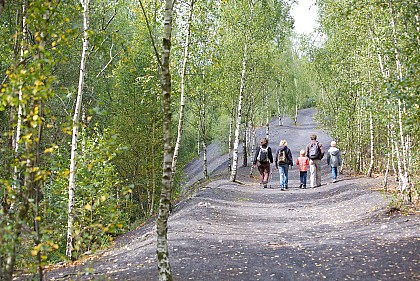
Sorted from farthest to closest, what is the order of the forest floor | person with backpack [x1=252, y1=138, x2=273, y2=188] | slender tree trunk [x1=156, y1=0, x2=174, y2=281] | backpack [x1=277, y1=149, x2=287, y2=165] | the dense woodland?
person with backpack [x1=252, y1=138, x2=273, y2=188], backpack [x1=277, y1=149, x2=287, y2=165], the forest floor, slender tree trunk [x1=156, y1=0, x2=174, y2=281], the dense woodland

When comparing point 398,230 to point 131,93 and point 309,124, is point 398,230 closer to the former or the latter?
point 131,93

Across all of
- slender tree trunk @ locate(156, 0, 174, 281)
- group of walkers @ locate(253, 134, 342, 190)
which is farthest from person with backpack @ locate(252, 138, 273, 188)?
slender tree trunk @ locate(156, 0, 174, 281)

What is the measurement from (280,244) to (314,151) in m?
10.2

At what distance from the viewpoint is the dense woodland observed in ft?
19.5

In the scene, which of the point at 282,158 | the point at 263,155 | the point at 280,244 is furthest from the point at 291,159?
the point at 280,244

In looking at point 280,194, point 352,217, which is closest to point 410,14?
point 352,217

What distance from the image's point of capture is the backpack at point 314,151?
66.5 ft

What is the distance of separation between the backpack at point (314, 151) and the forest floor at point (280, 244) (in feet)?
8.40

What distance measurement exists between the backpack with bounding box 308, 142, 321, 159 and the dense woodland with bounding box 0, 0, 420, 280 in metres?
2.23

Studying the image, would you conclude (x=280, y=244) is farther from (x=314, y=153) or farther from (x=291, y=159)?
(x=314, y=153)

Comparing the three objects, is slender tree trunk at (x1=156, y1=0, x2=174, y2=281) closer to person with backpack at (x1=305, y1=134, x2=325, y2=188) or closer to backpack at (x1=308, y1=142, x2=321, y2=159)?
person with backpack at (x1=305, y1=134, x2=325, y2=188)

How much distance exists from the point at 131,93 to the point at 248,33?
6.48m

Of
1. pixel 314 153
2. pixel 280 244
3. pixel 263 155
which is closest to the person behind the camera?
pixel 280 244

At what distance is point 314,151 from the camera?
20.3 m
